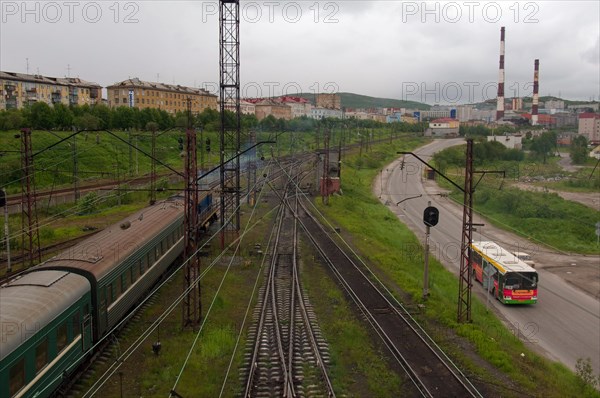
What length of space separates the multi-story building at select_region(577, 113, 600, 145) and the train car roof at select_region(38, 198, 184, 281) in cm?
14567

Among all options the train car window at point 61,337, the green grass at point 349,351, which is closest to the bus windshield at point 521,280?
the green grass at point 349,351

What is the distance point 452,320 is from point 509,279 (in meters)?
6.61

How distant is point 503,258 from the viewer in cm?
2317

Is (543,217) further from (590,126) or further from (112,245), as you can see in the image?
(590,126)

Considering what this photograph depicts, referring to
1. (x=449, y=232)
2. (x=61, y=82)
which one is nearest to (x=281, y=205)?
(x=449, y=232)

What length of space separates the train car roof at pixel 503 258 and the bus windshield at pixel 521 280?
19 cm

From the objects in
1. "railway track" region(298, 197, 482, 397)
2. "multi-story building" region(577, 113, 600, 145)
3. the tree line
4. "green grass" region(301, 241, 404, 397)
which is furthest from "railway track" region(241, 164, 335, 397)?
"multi-story building" region(577, 113, 600, 145)

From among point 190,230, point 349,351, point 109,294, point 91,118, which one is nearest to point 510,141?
point 91,118

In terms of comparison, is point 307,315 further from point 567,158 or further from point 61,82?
point 567,158

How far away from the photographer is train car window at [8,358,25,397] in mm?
8523

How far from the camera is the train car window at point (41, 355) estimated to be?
30.9 feet

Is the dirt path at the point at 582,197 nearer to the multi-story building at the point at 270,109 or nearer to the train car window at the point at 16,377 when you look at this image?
the train car window at the point at 16,377

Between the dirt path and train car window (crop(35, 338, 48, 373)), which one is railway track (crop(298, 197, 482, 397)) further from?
the dirt path

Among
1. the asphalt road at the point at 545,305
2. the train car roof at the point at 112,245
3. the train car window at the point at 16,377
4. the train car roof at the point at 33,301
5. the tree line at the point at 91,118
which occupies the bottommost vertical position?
the asphalt road at the point at 545,305
